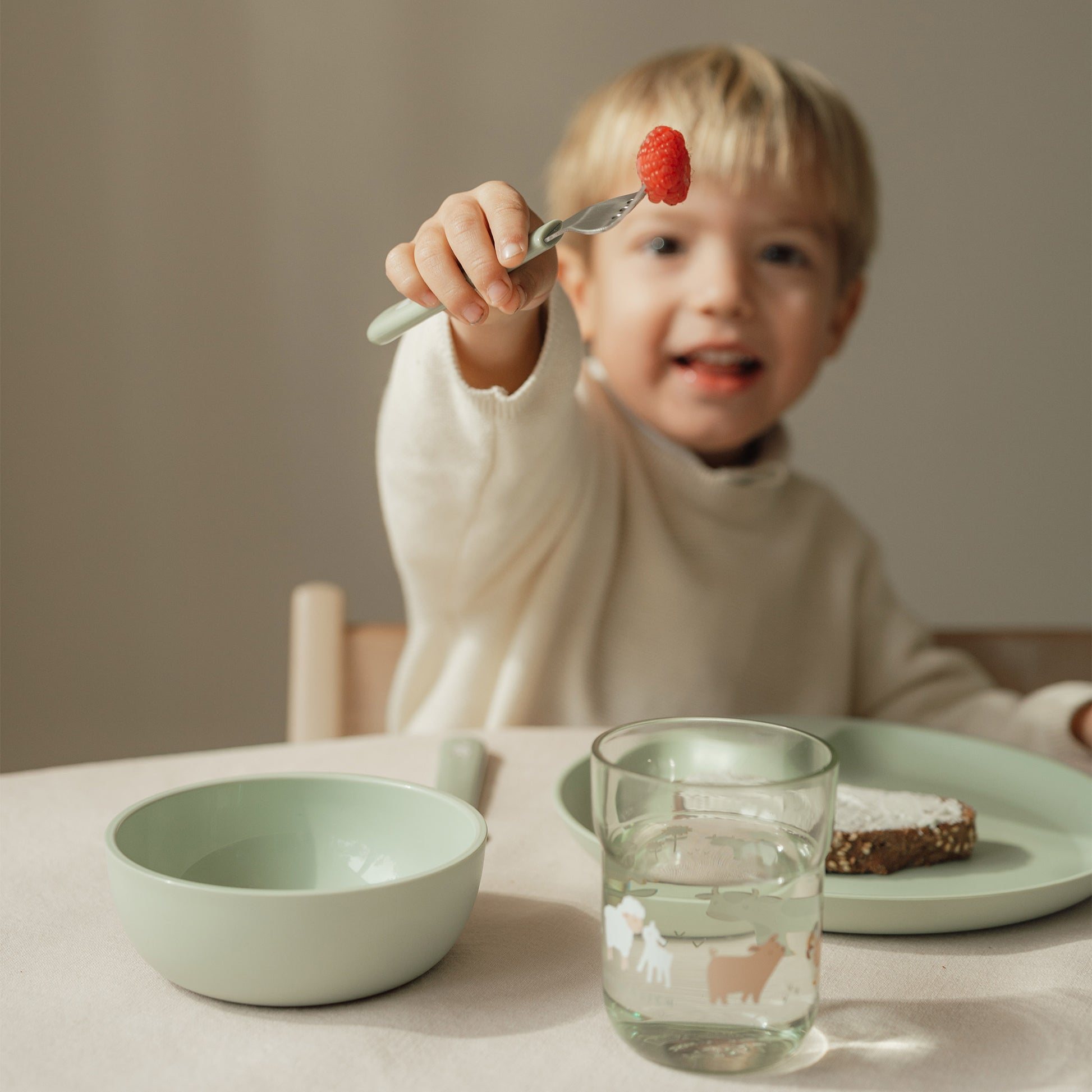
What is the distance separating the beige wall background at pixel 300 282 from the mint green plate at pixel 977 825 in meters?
1.24

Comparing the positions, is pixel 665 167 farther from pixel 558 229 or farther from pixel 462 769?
pixel 462 769

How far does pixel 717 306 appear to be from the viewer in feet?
3.38

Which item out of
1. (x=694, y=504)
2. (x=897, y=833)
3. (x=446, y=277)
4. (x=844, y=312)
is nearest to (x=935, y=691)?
(x=694, y=504)

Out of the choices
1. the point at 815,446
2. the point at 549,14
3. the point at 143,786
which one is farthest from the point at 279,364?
the point at 143,786

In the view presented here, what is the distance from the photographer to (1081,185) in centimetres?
195

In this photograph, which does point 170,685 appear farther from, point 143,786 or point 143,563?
point 143,786

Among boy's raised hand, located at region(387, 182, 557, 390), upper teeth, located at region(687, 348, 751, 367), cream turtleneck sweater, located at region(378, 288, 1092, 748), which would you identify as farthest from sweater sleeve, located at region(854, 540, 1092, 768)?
boy's raised hand, located at region(387, 182, 557, 390)

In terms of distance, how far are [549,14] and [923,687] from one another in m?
1.21

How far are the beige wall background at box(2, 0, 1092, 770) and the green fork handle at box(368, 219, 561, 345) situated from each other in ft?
4.32

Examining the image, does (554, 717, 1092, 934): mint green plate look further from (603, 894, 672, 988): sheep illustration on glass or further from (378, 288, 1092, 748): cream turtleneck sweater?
(378, 288, 1092, 748): cream turtleneck sweater

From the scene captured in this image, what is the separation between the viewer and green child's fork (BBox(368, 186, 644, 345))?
1.47 ft

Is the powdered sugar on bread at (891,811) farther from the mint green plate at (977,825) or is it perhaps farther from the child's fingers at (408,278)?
the child's fingers at (408,278)

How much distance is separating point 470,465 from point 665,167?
1.18ft

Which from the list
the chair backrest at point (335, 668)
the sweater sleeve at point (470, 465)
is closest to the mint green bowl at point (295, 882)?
the sweater sleeve at point (470, 465)
